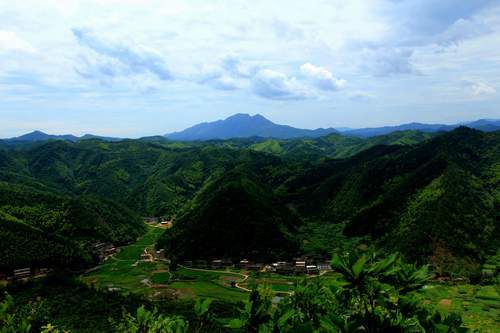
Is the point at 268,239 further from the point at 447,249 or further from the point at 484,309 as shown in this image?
the point at 484,309

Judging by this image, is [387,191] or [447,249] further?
[387,191]

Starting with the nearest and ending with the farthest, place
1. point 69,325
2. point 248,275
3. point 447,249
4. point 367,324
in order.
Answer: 1. point 367,324
2. point 69,325
3. point 447,249
4. point 248,275

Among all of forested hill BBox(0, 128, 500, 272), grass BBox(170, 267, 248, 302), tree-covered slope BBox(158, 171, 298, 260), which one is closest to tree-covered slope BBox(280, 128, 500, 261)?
forested hill BBox(0, 128, 500, 272)

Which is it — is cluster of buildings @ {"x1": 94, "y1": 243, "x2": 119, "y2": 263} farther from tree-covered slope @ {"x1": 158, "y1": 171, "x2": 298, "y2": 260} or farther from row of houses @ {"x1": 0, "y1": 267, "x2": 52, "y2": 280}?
row of houses @ {"x1": 0, "y1": 267, "x2": 52, "y2": 280}

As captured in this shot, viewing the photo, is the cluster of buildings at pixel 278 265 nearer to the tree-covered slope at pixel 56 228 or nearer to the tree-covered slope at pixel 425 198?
the tree-covered slope at pixel 425 198

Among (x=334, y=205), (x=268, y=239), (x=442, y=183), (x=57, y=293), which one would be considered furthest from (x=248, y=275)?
(x=334, y=205)

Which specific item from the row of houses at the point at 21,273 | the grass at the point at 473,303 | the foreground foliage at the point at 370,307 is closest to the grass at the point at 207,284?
the row of houses at the point at 21,273
